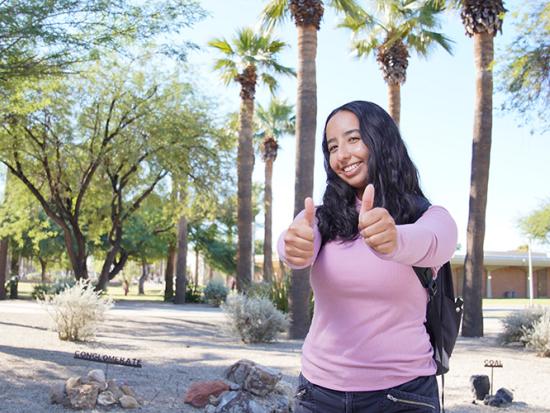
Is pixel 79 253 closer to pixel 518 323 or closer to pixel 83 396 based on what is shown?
pixel 518 323

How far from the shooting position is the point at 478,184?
1642 centimetres

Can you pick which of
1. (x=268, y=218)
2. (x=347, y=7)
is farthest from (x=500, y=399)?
(x=268, y=218)

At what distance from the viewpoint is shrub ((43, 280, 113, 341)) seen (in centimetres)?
1283

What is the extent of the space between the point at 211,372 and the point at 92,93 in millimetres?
13092

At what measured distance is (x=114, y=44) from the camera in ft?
35.5

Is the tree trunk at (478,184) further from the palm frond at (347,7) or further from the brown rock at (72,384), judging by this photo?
the brown rock at (72,384)

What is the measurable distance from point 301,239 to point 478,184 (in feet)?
50.6

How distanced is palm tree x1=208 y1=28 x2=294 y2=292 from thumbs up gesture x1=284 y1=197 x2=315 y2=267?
1863 cm

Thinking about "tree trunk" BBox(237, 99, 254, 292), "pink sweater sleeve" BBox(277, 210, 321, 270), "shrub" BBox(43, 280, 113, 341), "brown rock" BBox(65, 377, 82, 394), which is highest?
"tree trunk" BBox(237, 99, 254, 292)

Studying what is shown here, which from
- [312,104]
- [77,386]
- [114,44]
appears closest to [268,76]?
[312,104]

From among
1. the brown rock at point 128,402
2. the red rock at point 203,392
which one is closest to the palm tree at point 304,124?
the red rock at point 203,392

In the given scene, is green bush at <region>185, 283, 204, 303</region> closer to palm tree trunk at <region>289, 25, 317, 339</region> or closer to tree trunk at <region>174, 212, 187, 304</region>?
tree trunk at <region>174, 212, 187, 304</region>

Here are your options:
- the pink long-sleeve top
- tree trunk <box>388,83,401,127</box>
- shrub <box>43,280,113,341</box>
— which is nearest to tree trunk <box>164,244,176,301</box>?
tree trunk <box>388,83,401,127</box>

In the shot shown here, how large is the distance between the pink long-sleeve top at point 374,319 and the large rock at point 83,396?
574 cm
